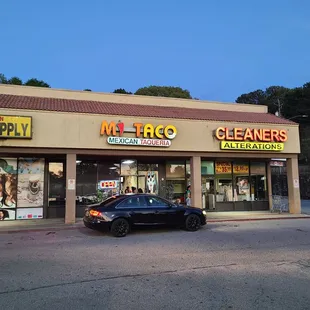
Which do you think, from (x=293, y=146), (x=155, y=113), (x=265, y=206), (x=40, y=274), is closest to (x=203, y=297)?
(x=40, y=274)

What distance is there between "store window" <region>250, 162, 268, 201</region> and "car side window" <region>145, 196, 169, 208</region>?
11.3m

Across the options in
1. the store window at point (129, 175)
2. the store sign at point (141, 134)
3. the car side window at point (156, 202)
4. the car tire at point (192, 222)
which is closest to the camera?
the car side window at point (156, 202)

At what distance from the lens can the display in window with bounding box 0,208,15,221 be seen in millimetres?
16953

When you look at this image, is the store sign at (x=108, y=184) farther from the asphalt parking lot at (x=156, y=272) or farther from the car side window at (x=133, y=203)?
the asphalt parking lot at (x=156, y=272)

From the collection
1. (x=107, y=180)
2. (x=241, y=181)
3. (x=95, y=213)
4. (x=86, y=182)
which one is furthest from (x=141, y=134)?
(x=241, y=181)

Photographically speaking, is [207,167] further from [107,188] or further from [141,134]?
[107,188]

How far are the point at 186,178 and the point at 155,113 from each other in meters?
5.20

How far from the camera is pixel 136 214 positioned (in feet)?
39.9

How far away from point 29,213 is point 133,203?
7.82 m

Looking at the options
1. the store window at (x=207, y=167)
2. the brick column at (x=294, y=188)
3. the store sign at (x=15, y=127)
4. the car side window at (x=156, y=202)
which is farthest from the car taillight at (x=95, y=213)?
the brick column at (x=294, y=188)

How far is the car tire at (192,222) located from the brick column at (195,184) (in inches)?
172

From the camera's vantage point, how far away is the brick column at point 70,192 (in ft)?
50.9

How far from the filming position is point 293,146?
1992cm

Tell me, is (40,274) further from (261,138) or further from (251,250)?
(261,138)
